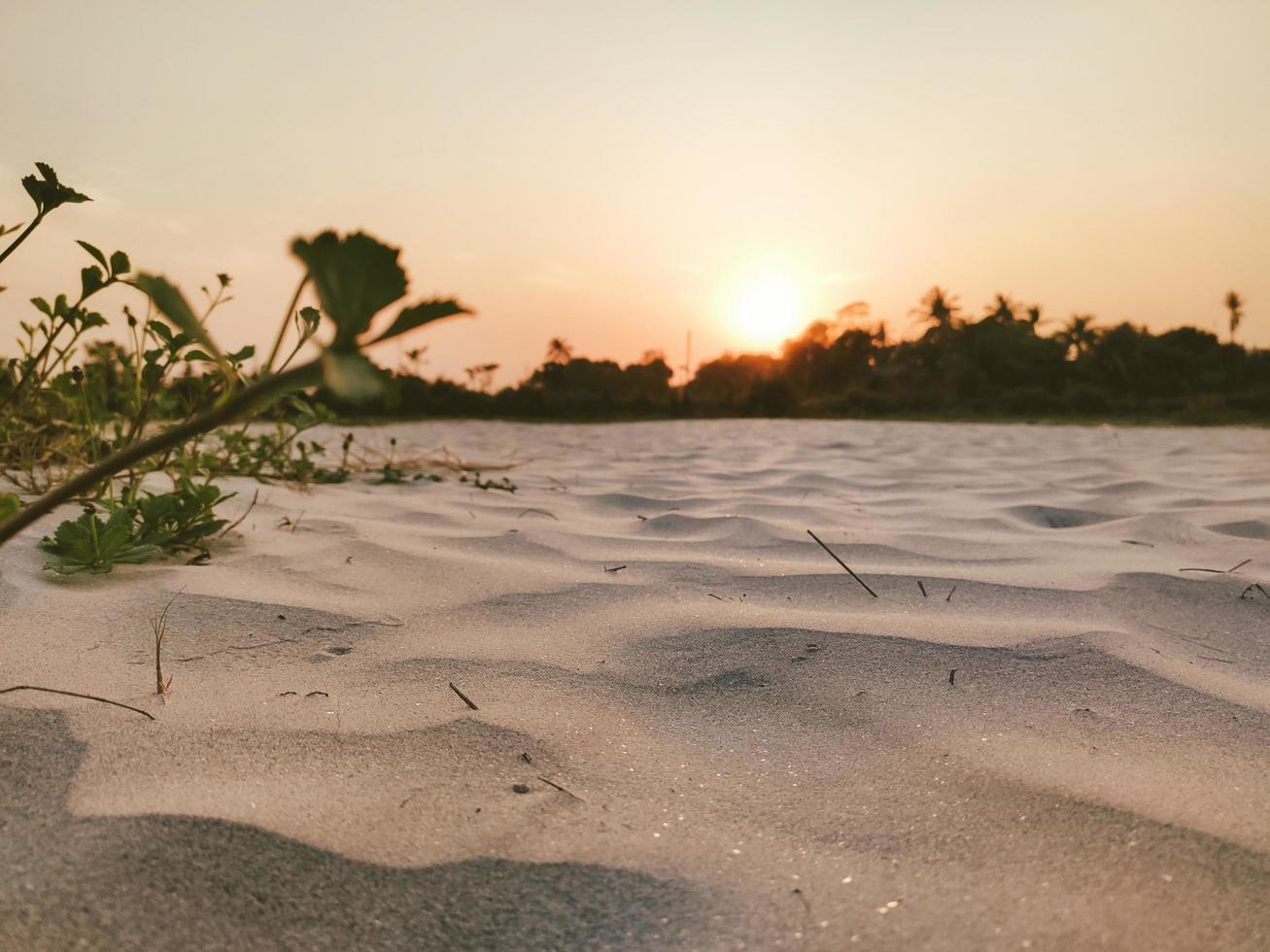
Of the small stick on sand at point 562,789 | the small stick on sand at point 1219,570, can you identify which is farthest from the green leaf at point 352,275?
the small stick on sand at point 1219,570

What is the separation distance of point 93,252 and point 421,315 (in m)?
0.80

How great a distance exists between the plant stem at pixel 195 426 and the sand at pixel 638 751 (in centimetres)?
35

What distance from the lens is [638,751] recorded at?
920mm

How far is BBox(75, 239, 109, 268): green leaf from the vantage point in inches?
37.0

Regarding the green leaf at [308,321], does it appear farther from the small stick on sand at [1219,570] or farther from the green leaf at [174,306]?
the small stick on sand at [1219,570]

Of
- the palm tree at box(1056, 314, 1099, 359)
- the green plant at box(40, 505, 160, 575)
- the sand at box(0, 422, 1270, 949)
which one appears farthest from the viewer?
the palm tree at box(1056, 314, 1099, 359)

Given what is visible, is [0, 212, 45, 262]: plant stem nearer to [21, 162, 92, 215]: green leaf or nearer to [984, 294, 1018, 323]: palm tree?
[21, 162, 92, 215]: green leaf

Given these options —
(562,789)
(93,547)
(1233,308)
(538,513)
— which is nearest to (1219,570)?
(562,789)

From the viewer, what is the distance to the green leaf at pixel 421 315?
361 mm

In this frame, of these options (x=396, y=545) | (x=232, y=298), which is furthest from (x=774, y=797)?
(x=232, y=298)

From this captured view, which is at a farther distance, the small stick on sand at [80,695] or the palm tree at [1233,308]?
the palm tree at [1233,308]

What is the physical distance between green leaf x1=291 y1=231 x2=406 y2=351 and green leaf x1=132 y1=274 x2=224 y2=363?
62 millimetres

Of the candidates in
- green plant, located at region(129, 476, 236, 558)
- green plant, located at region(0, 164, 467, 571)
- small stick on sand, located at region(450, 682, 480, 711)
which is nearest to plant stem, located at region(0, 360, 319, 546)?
green plant, located at region(0, 164, 467, 571)

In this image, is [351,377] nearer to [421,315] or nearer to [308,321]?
[421,315]
